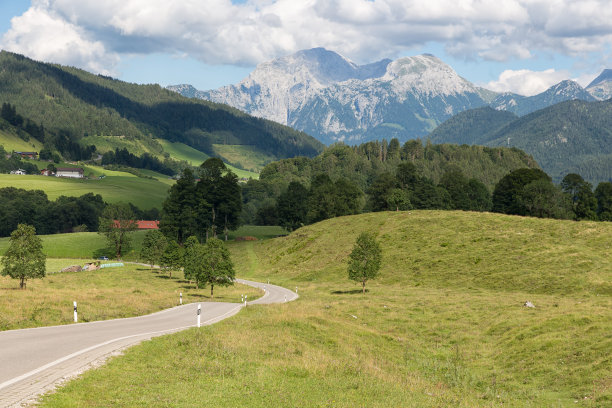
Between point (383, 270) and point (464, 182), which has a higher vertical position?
point (464, 182)

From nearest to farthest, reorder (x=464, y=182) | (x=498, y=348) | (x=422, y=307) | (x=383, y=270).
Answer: (x=498, y=348) → (x=422, y=307) → (x=383, y=270) → (x=464, y=182)

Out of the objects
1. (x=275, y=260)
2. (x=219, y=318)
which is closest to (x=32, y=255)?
(x=219, y=318)

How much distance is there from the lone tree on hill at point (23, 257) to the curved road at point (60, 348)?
89.8ft

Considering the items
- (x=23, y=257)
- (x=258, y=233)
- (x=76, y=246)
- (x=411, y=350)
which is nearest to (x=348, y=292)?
(x=411, y=350)

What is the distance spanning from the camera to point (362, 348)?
96.7 feet

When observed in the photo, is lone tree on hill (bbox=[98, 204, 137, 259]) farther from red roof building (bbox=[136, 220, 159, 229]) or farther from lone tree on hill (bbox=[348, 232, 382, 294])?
lone tree on hill (bbox=[348, 232, 382, 294])

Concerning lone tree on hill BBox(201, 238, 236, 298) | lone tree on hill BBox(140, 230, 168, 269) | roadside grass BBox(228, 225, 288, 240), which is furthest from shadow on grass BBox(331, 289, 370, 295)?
roadside grass BBox(228, 225, 288, 240)

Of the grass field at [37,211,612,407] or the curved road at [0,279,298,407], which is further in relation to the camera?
the grass field at [37,211,612,407]

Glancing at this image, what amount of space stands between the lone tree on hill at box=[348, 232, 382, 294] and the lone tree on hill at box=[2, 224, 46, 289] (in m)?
37.9

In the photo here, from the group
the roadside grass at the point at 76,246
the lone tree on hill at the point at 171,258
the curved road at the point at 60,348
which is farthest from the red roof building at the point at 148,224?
the curved road at the point at 60,348

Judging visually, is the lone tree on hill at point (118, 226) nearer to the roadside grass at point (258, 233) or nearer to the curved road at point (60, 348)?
the roadside grass at point (258, 233)

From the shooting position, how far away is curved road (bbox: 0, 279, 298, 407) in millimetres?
15039

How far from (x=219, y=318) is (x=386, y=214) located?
8215 cm

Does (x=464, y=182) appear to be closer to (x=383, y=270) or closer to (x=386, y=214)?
(x=386, y=214)
